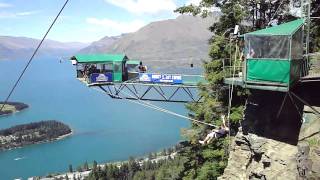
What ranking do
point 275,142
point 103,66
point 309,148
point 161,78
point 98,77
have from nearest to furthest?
point 309,148, point 275,142, point 98,77, point 161,78, point 103,66

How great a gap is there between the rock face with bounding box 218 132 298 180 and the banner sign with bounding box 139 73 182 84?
1358 cm

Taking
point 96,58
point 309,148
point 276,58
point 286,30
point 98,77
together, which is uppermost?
point 286,30


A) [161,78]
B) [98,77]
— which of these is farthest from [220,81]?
[98,77]

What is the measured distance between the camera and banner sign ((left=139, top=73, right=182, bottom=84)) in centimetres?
2950

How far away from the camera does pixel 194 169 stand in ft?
88.6

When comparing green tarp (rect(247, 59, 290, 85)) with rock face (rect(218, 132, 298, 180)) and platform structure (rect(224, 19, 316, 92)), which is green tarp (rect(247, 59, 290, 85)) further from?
rock face (rect(218, 132, 298, 180))

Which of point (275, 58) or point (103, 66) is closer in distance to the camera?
point (275, 58)

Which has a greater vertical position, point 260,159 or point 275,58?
point 275,58

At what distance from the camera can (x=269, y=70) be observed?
1341 cm

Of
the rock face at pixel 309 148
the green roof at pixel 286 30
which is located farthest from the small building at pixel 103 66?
the rock face at pixel 309 148

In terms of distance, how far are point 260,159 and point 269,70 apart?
115 inches

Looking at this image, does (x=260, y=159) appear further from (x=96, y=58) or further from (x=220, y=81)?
(x=96, y=58)

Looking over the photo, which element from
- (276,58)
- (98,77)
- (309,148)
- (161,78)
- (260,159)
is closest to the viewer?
(309,148)

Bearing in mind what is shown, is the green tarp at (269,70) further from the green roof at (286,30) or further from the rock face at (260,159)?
the rock face at (260,159)
